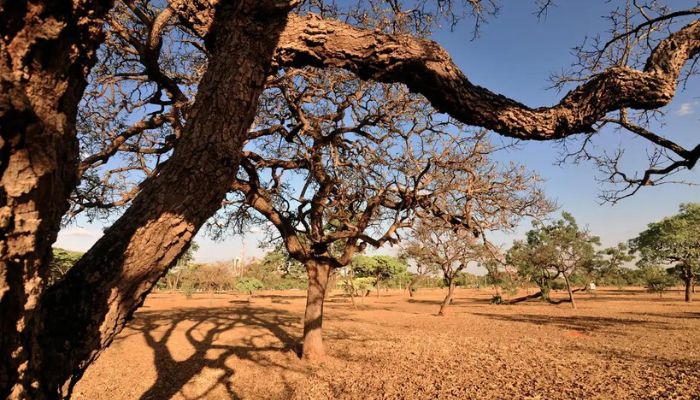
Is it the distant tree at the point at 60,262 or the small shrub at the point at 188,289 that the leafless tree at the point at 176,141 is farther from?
the small shrub at the point at 188,289

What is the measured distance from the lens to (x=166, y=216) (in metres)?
1.78

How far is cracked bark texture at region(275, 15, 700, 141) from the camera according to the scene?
2.29 meters

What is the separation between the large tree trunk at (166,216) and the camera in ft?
5.16

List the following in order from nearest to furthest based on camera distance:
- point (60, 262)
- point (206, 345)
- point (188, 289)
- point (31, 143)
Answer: point (31, 143) → point (206, 345) → point (60, 262) → point (188, 289)

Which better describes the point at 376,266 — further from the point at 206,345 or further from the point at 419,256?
the point at 206,345

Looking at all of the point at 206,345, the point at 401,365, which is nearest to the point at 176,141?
the point at 401,365

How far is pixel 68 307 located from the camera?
1.59 m

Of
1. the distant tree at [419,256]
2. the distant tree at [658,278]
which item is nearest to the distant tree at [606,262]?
the distant tree at [658,278]

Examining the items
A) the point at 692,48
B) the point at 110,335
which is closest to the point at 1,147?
the point at 110,335

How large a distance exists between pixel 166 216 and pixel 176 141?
1.98 ft

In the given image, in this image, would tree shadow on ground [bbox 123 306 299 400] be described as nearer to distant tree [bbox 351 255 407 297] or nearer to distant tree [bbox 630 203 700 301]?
distant tree [bbox 630 203 700 301]

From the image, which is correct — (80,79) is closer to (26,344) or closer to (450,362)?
(26,344)

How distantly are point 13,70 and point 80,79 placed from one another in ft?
0.99

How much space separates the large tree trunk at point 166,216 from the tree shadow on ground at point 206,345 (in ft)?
20.1
